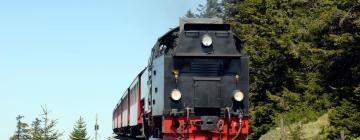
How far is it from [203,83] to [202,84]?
0.14 feet

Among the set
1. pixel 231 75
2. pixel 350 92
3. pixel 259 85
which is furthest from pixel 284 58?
pixel 231 75

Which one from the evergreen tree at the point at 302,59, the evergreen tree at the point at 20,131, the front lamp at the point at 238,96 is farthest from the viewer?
the evergreen tree at the point at 20,131

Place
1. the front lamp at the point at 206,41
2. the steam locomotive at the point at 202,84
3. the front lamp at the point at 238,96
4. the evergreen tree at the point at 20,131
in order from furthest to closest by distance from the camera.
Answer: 1. the evergreen tree at the point at 20,131
2. the front lamp at the point at 206,41
3. the front lamp at the point at 238,96
4. the steam locomotive at the point at 202,84

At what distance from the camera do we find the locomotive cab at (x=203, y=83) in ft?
48.9

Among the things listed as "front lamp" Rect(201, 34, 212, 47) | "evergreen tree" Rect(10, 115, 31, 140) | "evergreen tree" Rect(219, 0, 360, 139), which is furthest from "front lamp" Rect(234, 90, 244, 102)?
"evergreen tree" Rect(10, 115, 31, 140)

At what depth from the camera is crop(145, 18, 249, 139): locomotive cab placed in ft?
48.9

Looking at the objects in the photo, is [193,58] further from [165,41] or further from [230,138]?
[230,138]

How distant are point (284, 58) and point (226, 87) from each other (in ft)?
57.8

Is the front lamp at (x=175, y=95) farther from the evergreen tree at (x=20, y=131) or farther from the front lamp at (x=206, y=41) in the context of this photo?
the evergreen tree at (x=20, y=131)

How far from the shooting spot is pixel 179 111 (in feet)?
49.3

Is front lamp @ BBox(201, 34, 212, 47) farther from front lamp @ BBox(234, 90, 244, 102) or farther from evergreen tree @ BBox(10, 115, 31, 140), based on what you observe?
evergreen tree @ BBox(10, 115, 31, 140)

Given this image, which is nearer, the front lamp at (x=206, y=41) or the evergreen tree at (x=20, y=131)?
the front lamp at (x=206, y=41)

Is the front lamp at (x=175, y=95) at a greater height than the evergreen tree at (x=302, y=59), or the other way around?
the evergreen tree at (x=302, y=59)

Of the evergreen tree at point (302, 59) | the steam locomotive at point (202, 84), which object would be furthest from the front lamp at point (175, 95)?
the evergreen tree at point (302, 59)
